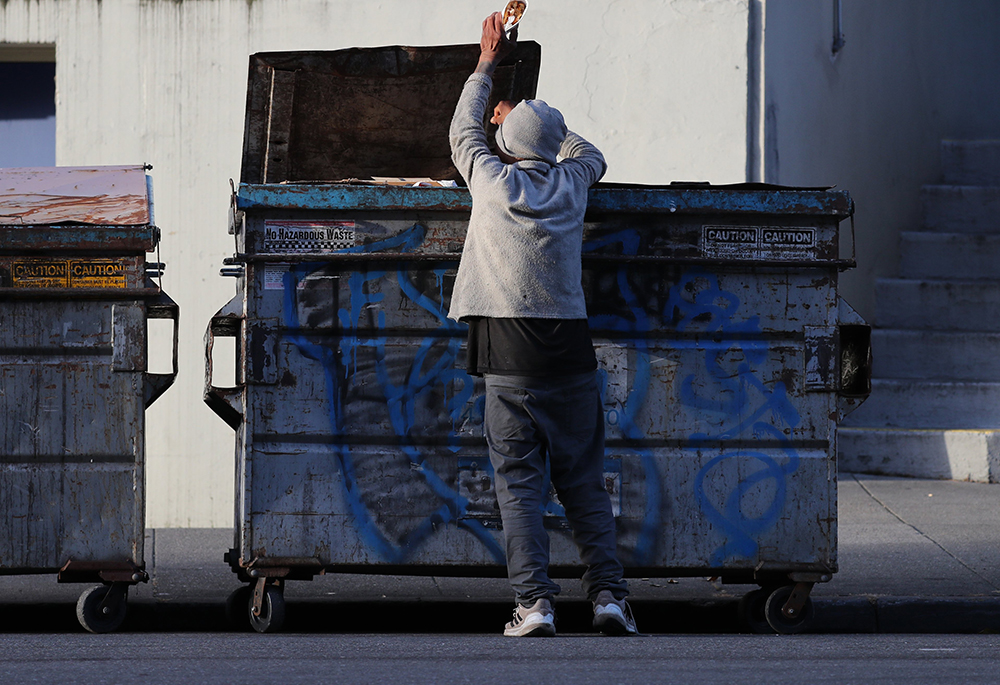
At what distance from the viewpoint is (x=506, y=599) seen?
504 cm

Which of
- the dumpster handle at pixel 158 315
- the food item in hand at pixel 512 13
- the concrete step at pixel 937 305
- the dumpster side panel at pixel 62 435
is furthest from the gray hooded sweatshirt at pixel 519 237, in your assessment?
the concrete step at pixel 937 305

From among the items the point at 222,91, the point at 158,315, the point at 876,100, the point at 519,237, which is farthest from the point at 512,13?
the point at 876,100

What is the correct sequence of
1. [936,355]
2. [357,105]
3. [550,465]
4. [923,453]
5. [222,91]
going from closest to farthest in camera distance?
Result: 1. [550,465]
2. [357,105]
3. [222,91]
4. [923,453]
5. [936,355]

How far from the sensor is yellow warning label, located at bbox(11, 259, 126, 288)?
440cm

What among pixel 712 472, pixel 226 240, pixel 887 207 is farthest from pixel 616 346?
pixel 887 207

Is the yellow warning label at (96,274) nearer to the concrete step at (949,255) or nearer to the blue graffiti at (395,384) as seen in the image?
the blue graffiti at (395,384)

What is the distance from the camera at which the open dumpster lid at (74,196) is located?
14.7ft

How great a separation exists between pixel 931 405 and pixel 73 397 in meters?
5.38

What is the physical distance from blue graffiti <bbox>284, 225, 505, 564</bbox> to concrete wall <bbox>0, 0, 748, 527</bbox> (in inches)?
110

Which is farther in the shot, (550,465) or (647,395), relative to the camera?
(647,395)

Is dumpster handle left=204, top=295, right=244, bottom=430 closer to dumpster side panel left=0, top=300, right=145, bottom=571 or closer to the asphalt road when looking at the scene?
dumpster side panel left=0, top=300, right=145, bottom=571

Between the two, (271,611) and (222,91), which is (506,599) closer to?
(271,611)

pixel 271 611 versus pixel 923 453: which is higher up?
pixel 923 453

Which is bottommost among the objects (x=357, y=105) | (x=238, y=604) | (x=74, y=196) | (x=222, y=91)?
(x=238, y=604)
